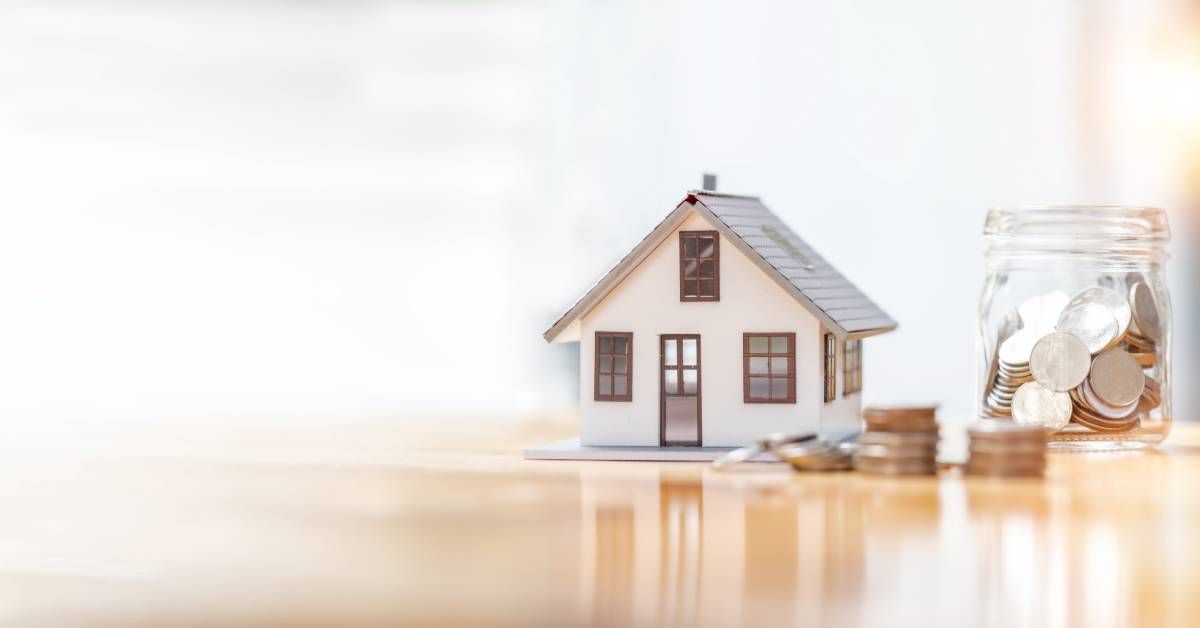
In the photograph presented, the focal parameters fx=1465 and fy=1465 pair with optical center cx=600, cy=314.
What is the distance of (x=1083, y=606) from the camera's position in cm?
141

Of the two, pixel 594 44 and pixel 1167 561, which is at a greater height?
pixel 594 44

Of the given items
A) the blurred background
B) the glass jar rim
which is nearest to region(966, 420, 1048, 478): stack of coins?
the glass jar rim

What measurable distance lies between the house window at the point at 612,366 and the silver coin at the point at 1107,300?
89 centimetres

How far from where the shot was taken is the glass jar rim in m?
2.93

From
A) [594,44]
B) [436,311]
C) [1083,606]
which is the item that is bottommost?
[1083,606]

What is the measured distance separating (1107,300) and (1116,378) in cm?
17

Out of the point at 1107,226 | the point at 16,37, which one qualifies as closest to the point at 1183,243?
the point at 1107,226

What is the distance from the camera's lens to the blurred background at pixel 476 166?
4.30 meters

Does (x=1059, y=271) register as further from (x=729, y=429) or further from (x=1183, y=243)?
(x=1183, y=243)

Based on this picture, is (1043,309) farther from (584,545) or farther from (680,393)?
(584,545)

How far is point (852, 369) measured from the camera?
306 cm

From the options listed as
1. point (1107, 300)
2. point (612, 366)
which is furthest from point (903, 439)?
point (1107, 300)

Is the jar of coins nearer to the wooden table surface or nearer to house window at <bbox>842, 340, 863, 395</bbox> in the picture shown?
the wooden table surface

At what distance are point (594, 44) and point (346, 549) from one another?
286 centimetres
